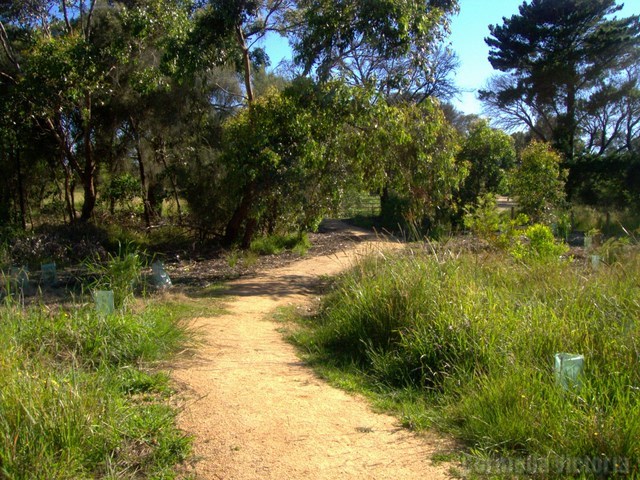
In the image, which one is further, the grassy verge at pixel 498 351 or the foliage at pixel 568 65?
the foliage at pixel 568 65

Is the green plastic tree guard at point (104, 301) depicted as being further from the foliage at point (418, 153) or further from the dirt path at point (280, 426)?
the foliage at point (418, 153)

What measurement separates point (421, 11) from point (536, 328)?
23.5 feet

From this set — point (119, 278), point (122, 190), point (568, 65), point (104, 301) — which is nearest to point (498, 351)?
point (104, 301)

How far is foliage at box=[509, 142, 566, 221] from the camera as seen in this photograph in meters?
18.7

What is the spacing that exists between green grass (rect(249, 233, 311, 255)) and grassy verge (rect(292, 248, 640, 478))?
7531 millimetres

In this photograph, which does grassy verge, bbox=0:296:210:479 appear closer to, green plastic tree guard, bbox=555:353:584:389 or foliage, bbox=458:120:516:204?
green plastic tree guard, bbox=555:353:584:389

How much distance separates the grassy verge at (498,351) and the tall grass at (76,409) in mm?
1917

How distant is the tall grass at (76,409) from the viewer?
3652 mm

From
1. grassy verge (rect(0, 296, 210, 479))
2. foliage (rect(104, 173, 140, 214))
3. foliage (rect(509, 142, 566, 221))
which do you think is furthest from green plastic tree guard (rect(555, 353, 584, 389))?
foliage (rect(104, 173, 140, 214))

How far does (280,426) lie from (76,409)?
4.92 ft

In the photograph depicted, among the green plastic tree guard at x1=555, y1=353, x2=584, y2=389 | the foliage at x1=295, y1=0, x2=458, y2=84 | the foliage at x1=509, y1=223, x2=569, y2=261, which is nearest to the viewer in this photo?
the green plastic tree guard at x1=555, y1=353, x2=584, y2=389

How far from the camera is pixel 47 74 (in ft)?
42.0

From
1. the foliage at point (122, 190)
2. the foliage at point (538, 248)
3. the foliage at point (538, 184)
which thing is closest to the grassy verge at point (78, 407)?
the foliage at point (538, 248)

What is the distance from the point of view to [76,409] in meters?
3.95
